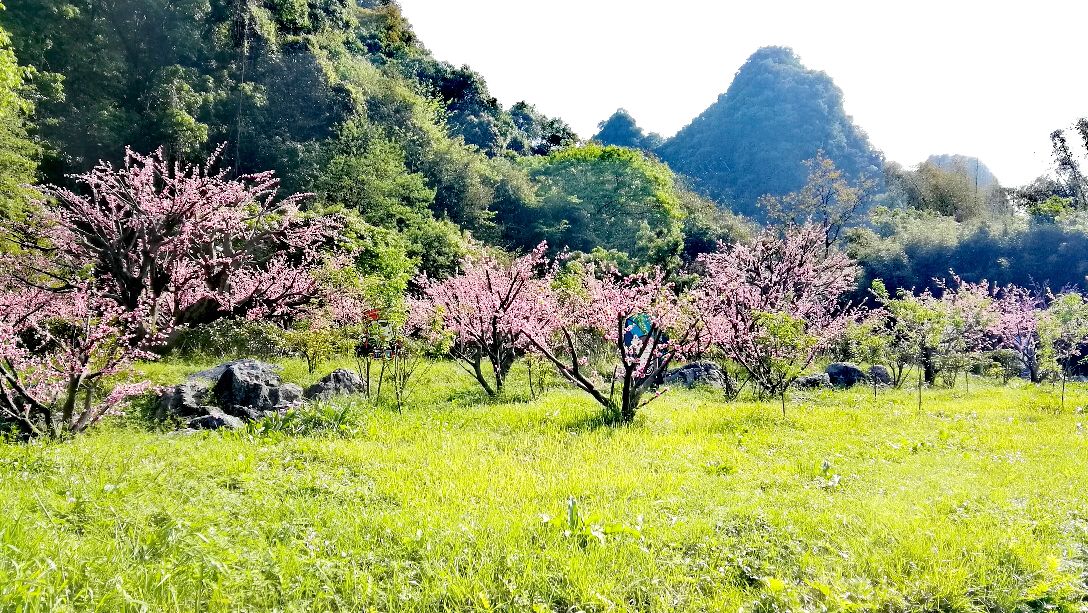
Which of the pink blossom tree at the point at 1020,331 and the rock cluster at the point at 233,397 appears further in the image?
the pink blossom tree at the point at 1020,331

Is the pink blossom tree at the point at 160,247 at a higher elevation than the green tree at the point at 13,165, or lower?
lower

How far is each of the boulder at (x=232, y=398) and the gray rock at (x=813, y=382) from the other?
13.0m

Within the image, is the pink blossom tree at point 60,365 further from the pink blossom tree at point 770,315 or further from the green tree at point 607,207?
the green tree at point 607,207

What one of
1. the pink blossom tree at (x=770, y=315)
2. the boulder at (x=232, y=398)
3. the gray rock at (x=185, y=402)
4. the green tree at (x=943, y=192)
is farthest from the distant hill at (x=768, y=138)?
the gray rock at (x=185, y=402)

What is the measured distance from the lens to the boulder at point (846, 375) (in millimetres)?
17766

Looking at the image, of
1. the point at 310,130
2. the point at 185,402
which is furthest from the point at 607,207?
the point at 185,402

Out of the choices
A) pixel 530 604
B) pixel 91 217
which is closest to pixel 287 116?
pixel 91 217

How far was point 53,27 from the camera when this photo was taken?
73.4 feet

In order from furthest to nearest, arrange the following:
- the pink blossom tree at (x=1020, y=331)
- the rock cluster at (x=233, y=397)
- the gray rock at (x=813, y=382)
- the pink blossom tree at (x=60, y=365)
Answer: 1. the pink blossom tree at (x=1020, y=331)
2. the gray rock at (x=813, y=382)
3. the rock cluster at (x=233, y=397)
4. the pink blossom tree at (x=60, y=365)

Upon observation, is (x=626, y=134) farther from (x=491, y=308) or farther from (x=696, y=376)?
(x=491, y=308)

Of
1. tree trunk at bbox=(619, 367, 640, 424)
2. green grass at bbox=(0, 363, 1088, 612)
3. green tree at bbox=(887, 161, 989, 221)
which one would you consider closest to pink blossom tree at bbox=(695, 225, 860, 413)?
tree trunk at bbox=(619, 367, 640, 424)

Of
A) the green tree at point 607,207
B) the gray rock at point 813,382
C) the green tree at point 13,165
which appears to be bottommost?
the gray rock at point 813,382

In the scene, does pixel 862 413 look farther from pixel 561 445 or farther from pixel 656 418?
pixel 561 445

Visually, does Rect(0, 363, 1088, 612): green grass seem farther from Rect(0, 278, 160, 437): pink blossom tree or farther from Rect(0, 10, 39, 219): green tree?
Rect(0, 10, 39, 219): green tree
